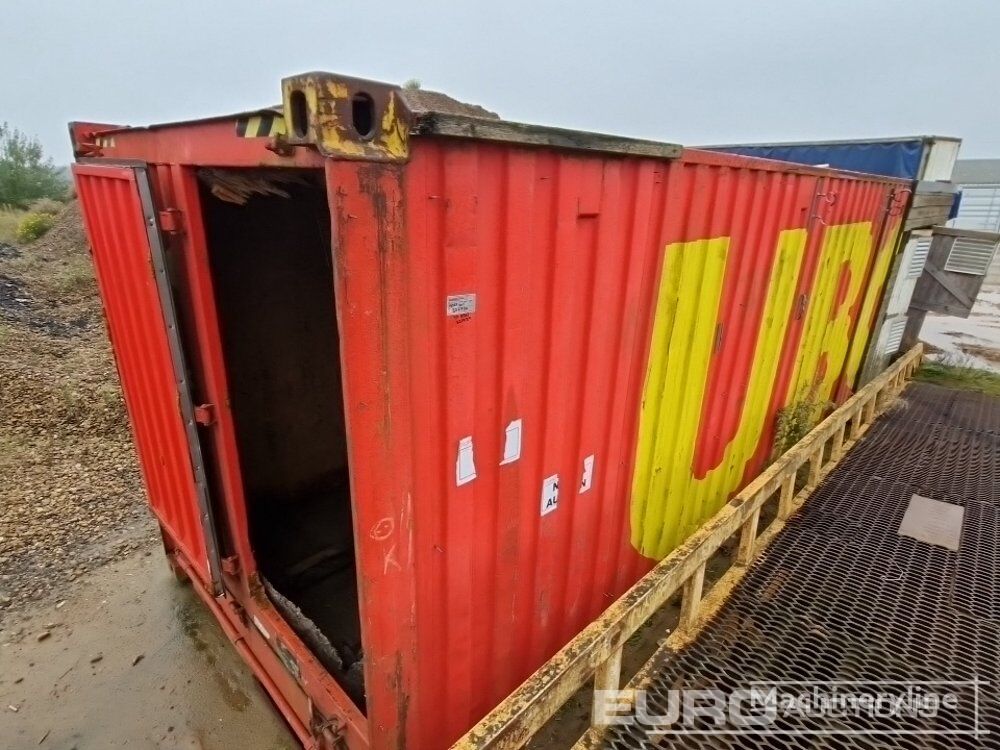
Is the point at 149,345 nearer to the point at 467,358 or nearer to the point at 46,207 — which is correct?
the point at 467,358

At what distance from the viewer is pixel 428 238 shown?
62.1 inches

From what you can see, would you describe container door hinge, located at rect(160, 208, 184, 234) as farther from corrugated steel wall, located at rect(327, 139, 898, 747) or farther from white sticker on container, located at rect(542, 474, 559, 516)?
white sticker on container, located at rect(542, 474, 559, 516)

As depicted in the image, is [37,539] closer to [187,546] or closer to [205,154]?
[187,546]

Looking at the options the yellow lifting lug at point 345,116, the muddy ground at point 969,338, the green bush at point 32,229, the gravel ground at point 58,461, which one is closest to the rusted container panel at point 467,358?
the yellow lifting lug at point 345,116

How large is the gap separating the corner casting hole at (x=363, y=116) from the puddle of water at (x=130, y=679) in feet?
10.5

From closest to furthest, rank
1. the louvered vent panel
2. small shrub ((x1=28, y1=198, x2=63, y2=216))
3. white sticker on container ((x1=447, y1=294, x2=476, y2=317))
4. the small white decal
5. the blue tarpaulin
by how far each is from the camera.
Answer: white sticker on container ((x1=447, y1=294, x2=476, y2=317)) → the small white decal → the blue tarpaulin → the louvered vent panel → small shrub ((x1=28, y1=198, x2=63, y2=216))

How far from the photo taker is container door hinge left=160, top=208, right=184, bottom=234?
203 centimetres

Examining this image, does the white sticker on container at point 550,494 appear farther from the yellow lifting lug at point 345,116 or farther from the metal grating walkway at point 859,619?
the yellow lifting lug at point 345,116

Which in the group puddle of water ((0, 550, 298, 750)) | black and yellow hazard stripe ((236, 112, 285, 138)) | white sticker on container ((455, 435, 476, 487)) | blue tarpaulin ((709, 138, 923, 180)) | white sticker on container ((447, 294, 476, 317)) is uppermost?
blue tarpaulin ((709, 138, 923, 180))

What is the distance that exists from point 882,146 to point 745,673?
7.08m

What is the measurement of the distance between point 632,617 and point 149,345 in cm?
262

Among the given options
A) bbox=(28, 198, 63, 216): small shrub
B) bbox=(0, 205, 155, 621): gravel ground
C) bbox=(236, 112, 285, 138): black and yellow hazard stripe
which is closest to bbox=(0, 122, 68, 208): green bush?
bbox=(28, 198, 63, 216): small shrub

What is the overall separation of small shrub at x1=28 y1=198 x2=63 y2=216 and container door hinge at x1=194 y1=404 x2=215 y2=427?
25.7 metres

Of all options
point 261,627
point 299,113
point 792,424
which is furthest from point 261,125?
point 792,424
